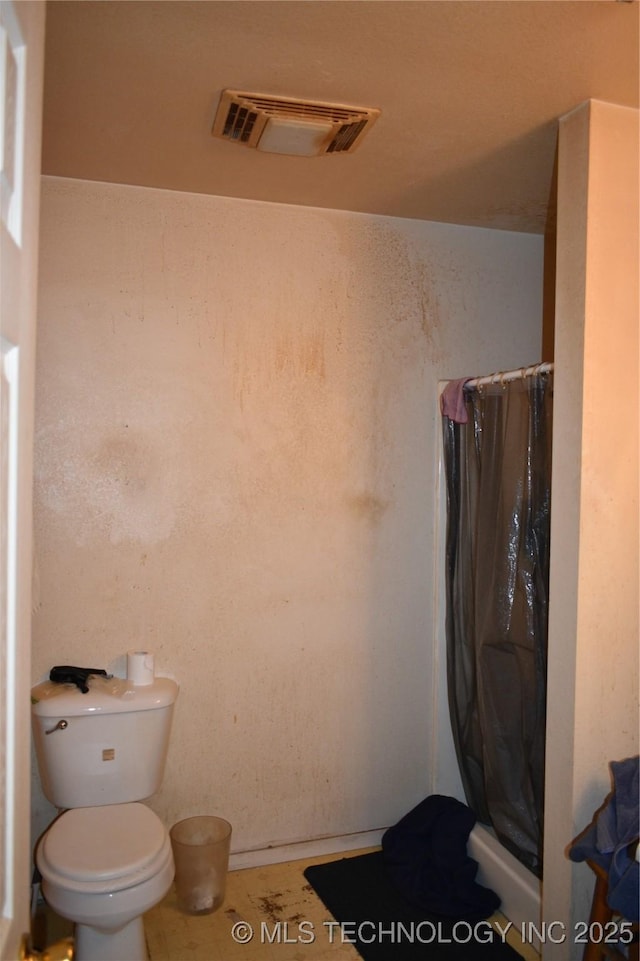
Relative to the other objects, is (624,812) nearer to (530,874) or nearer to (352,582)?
(530,874)

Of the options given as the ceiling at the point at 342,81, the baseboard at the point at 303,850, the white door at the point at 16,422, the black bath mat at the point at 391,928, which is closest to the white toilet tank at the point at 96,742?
the baseboard at the point at 303,850

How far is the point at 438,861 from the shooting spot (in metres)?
2.45

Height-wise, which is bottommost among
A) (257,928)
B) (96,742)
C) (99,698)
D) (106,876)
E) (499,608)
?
(257,928)

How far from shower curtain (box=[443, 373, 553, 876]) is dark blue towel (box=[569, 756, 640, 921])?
1.72ft

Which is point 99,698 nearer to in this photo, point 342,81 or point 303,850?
point 303,850

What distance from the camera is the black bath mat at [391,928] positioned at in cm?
212

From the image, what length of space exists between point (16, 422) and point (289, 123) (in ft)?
4.62

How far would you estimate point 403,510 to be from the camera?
2.77 meters

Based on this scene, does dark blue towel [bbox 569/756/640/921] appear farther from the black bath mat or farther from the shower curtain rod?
the shower curtain rod

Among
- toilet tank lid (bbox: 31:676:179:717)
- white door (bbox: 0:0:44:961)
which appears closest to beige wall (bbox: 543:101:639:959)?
toilet tank lid (bbox: 31:676:179:717)

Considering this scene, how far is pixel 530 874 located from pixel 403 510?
4.18ft

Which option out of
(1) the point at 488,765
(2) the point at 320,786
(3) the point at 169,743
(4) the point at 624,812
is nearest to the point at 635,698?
(4) the point at 624,812

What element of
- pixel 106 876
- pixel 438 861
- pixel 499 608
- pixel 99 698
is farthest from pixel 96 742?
pixel 499 608

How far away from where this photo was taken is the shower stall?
7.39 ft
